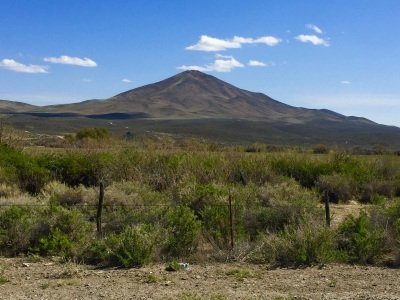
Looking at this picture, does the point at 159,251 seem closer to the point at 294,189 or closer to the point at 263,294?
the point at 263,294

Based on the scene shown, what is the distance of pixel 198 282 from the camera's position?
343 inches

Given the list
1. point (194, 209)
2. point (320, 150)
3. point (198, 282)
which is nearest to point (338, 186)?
point (194, 209)

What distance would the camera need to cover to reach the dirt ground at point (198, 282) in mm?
7953

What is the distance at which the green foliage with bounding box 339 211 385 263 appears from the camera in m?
10.2

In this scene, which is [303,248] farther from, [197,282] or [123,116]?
[123,116]

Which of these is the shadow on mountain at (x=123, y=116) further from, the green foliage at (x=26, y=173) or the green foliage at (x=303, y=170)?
the green foliage at (x=26, y=173)

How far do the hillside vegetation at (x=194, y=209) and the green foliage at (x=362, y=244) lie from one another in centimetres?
2

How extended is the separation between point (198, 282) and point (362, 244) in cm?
356

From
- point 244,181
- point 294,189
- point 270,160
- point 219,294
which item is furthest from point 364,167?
point 219,294

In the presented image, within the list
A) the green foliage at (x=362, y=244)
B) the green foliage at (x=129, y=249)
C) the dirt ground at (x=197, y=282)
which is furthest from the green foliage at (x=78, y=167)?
the green foliage at (x=362, y=244)

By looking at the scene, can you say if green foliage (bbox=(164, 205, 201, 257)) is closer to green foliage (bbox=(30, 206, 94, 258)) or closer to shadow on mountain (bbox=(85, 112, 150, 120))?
green foliage (bbox=(30, 206, 94, 258))

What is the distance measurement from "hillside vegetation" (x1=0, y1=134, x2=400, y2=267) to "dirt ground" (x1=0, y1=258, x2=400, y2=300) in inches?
20.9

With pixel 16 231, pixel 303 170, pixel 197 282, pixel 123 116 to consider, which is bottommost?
pixel 197 282

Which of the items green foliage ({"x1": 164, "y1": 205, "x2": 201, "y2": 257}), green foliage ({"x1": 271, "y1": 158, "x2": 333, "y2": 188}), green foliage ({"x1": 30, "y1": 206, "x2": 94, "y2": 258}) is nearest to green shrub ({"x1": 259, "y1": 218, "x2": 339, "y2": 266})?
green foliage ({"x1": 164, "y1": 205, "x2": 201, "y2": 257})
